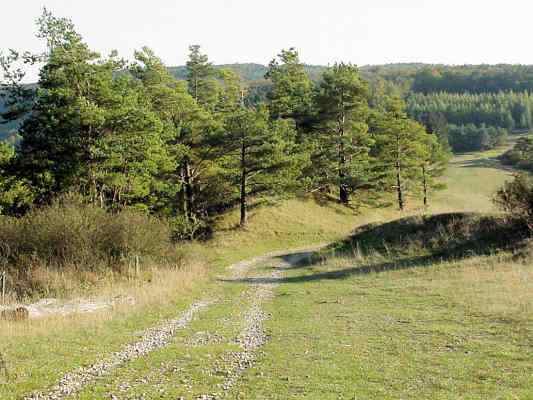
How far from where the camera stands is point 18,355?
861cm

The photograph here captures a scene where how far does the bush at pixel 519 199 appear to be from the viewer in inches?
830

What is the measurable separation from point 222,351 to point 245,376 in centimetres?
188

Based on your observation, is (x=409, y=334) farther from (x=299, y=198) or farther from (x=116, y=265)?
(x=299, y=198)

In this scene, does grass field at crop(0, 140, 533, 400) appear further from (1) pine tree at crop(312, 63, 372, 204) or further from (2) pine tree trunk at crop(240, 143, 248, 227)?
(1) pine tree at crop(312, 63, 372, 204)

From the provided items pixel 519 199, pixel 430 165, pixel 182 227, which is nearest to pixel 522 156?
pixel 430 165

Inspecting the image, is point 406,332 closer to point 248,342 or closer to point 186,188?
point 248,342

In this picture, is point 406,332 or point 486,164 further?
point 486,164

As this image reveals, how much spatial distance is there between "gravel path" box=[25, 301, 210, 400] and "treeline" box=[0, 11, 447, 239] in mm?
13505

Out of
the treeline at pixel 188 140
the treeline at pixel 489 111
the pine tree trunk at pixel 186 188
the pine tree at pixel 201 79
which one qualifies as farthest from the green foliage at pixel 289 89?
the treeline at pixel 489 111

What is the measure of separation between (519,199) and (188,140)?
980 inches

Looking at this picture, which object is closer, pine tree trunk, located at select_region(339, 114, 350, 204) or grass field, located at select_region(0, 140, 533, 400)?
grass field, located at select_region(0, 140, 533, 400)

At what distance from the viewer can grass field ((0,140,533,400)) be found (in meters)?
7.03

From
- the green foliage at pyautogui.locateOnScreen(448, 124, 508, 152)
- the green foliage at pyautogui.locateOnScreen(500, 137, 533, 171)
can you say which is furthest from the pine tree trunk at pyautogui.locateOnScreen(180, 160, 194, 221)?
the green foliage at pyautogui.locateOnScreen(448, 124, 508, 152)

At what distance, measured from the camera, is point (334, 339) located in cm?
1014
